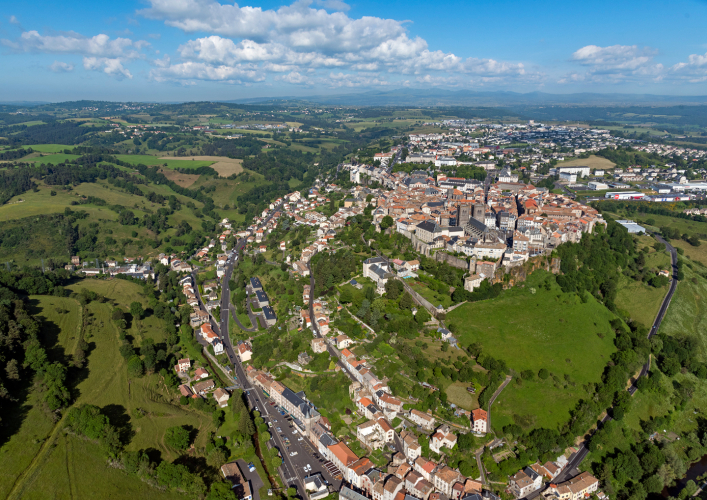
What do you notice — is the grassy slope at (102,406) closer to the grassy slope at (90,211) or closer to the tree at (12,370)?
the tree at (12,370)

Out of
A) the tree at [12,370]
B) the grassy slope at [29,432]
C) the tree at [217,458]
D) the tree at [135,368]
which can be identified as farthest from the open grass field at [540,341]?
the tree at [12,370]

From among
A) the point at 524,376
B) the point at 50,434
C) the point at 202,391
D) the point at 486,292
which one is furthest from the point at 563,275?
the point at 50,434

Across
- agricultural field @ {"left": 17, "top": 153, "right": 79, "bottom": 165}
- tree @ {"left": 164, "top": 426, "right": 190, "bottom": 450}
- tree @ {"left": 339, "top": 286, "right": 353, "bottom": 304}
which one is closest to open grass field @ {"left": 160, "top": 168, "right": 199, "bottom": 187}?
agricultural field @ {"left": 17, "top": 153, "right": 79, "bottom": 165}

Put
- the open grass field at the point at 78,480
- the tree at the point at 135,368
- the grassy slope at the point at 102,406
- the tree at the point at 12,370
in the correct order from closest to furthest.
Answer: the open grass field at the point at 78,480
the grassy slope at the point at 102,406
the tree at the point at 12,370
the tree at the point at 135,368

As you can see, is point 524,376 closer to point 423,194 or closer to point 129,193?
point 423,194

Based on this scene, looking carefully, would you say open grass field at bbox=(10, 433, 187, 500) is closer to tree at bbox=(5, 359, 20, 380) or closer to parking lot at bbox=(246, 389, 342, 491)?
parking lot at bbox=(246, 389, 342, 491)
